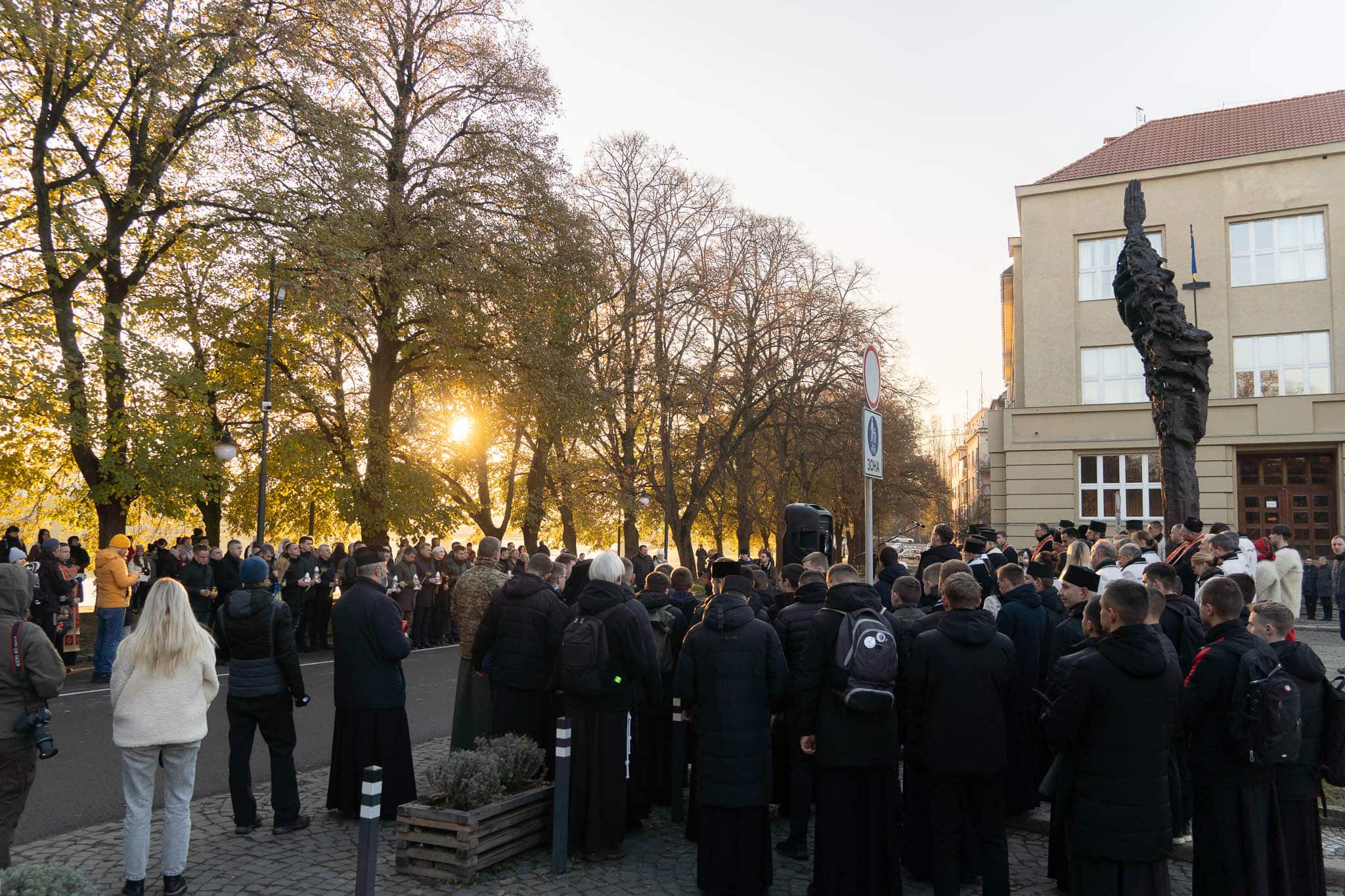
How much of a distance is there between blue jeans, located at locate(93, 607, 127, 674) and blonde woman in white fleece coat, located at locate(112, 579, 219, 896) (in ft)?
32.4

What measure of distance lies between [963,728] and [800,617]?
168 cm

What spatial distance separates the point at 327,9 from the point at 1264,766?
24.6 m

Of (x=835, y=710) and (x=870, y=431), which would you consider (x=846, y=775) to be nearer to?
(x=835, y=710)

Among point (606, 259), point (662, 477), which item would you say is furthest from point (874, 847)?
point (662, 477)

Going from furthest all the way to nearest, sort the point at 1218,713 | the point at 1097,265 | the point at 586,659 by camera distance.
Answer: the point at 1097,265
the point at 586,659
the point at 1218,713

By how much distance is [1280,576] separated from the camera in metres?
13.5

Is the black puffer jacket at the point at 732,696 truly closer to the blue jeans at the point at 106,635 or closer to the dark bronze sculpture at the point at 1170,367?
the dark bronze sculpture at the point at 1170,367

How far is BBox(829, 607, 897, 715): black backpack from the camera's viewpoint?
17.9 ft

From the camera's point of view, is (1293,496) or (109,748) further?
(1293,496)

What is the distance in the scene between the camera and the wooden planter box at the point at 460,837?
19.1 ft

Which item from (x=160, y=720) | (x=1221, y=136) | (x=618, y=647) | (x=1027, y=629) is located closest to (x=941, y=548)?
(x=1027, y=629)

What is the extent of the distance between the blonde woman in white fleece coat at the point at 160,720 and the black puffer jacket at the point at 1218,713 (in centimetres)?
555

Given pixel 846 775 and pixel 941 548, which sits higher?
pixel 941 548

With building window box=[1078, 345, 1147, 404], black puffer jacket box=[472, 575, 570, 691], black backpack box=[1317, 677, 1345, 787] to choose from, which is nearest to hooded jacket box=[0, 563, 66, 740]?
black puffer jacket box=[472, 575, 570, 691]
